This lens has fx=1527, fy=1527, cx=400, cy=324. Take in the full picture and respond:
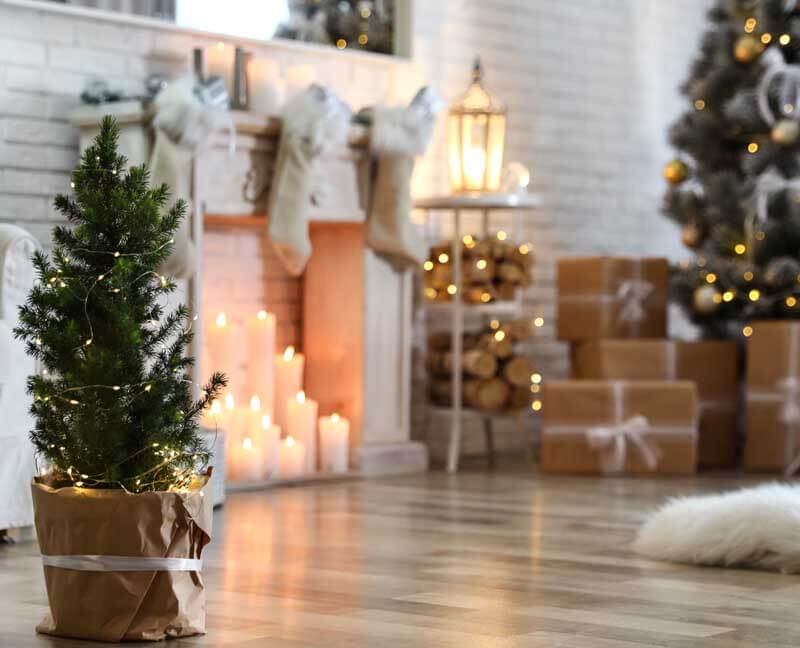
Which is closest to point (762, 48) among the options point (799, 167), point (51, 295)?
point (799, 167)

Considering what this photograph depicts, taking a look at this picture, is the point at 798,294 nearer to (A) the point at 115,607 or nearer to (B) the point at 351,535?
(B) the point at 351,535

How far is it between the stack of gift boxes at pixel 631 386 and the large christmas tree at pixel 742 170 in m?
0.20

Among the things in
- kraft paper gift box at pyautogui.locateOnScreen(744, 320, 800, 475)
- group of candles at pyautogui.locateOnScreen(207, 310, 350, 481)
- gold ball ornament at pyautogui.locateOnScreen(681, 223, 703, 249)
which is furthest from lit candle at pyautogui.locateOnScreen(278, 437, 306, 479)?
gold ball ornament at pyautogui.locateOnScreen(681, 223, 703, 249)

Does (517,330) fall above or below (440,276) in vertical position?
below

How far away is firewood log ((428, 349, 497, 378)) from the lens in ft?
18.6

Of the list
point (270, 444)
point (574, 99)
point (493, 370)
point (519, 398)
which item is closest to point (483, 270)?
point (493, 370)

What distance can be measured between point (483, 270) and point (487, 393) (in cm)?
46

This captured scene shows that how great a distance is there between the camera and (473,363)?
18.6 ft

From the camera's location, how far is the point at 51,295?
2598mm

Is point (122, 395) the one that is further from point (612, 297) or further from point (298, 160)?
point (612, 297)

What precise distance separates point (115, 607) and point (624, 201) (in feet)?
15.8

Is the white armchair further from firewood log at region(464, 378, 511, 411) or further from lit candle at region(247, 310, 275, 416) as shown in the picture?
firewood log at region(464, 378, 511, 411)

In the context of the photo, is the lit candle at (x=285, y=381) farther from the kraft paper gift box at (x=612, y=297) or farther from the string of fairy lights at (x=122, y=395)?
the string of fairy lights at (x=122, y=395)

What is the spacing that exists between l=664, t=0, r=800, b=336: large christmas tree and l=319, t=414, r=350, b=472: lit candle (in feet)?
5.18
